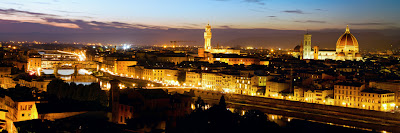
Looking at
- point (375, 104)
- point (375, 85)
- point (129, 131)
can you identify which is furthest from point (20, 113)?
point (375, 85)

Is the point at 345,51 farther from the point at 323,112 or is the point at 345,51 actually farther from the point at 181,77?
the point at 323,112

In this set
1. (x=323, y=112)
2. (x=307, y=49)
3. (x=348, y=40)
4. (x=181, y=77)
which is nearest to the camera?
(x=323, y=112)

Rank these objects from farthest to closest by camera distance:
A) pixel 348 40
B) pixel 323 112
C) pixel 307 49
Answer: pixel 307 49 < pixel 348 40 < pixel 323 112

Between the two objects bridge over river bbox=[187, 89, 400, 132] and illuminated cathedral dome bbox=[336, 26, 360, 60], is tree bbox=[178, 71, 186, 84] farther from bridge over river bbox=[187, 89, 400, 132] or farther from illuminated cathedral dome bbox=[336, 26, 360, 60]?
illuminated cathedral dome bbox=[336, 26, 360, 60]

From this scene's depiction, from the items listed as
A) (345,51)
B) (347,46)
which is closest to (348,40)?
(347,46)

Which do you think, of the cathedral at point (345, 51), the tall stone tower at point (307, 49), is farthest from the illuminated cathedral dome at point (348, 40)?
the tall stone tower at point (307, 49)

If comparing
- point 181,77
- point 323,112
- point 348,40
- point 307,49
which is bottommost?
point 323,112

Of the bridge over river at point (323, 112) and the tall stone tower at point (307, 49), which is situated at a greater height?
the tall stone tower at point (307, 49)

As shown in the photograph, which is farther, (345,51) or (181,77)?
(345,51)

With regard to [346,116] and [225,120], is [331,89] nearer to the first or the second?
[346,116]

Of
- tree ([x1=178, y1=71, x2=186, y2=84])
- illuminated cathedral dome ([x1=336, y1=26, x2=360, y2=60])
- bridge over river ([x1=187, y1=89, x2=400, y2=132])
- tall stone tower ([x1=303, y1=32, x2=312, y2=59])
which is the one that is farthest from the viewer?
tall stone tower ([x1=303, y1=32, x2=312, y2=59])

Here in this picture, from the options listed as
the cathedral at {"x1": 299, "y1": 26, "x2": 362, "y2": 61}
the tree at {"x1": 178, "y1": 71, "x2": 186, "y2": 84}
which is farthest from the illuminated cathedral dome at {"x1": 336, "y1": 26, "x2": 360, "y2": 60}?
the tree at {"x1": 178, "y1": 71, "x2": 186, "y2": 84}

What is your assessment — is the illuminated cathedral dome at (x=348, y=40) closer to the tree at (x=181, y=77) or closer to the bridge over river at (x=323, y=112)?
the tree at (x=181, y=77)
